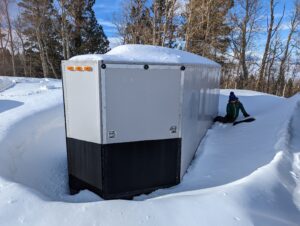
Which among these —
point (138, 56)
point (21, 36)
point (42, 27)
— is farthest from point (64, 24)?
point (138, 56)

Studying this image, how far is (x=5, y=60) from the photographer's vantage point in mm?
29562

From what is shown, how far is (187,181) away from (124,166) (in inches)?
51.0

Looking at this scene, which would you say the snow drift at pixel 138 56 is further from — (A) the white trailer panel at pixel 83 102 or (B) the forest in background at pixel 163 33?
(B) the forest in background at pixel 163 33

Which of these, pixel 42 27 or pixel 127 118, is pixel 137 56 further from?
pixel 42 27

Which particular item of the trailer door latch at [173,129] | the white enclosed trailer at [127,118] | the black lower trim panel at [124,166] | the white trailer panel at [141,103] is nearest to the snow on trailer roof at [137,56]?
the white enclosed trailer at [127,118]

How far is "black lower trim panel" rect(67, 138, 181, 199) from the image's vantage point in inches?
157

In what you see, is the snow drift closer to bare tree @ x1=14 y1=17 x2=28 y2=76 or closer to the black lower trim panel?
the black lower trim panel

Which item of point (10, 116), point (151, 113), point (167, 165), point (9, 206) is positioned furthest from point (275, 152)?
point (10, 116)

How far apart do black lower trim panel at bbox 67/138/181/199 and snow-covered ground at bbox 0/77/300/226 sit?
0.20 metres

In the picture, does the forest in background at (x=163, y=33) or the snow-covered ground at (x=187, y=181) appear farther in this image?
the forest in background at (x=163, y=33)

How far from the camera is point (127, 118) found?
3924 mm

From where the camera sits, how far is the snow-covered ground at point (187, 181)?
2.83m

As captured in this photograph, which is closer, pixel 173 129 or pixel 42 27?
pixel 173 129

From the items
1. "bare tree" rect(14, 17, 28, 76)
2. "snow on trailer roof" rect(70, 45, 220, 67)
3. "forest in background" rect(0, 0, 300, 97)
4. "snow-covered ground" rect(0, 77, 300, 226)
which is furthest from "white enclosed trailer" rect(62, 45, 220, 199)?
"bare tree" rect(14, 17, 28, 76)
